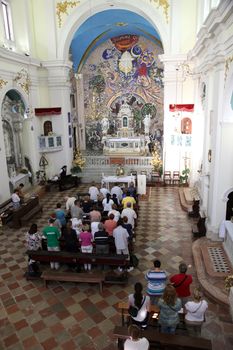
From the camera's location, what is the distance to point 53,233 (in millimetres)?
7035

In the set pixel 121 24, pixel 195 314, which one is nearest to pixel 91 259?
pixel 195 314

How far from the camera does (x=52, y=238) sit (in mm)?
7094

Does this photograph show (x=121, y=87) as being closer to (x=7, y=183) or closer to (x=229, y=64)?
(x=7, y=183)

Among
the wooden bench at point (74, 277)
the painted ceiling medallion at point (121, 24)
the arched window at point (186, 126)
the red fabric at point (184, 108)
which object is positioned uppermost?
the painted ceiling medallion at point (121, 24)

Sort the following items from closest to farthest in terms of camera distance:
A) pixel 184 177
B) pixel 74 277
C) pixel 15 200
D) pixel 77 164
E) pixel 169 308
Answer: pixel 169 308 < pixel 74 277 < pixel 15 200 < pixel 184 177 < pixel 77 164

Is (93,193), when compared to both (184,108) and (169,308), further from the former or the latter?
(169,308)

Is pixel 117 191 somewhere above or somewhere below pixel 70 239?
above

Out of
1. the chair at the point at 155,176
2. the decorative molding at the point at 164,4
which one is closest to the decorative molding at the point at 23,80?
the decorative molding at the point at 164,4

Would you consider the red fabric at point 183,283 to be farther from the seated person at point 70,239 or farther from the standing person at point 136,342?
the seated person at point 70,239

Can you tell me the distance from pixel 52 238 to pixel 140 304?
11.0ft

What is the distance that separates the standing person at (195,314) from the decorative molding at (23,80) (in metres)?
11.5

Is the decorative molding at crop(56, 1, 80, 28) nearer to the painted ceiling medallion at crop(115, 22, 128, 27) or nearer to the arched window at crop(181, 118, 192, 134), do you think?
the painted ceiling medallion at crop(115, 22, 128, 27)

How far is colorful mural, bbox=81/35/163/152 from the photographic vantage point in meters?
20.7

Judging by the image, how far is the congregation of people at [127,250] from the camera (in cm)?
432
